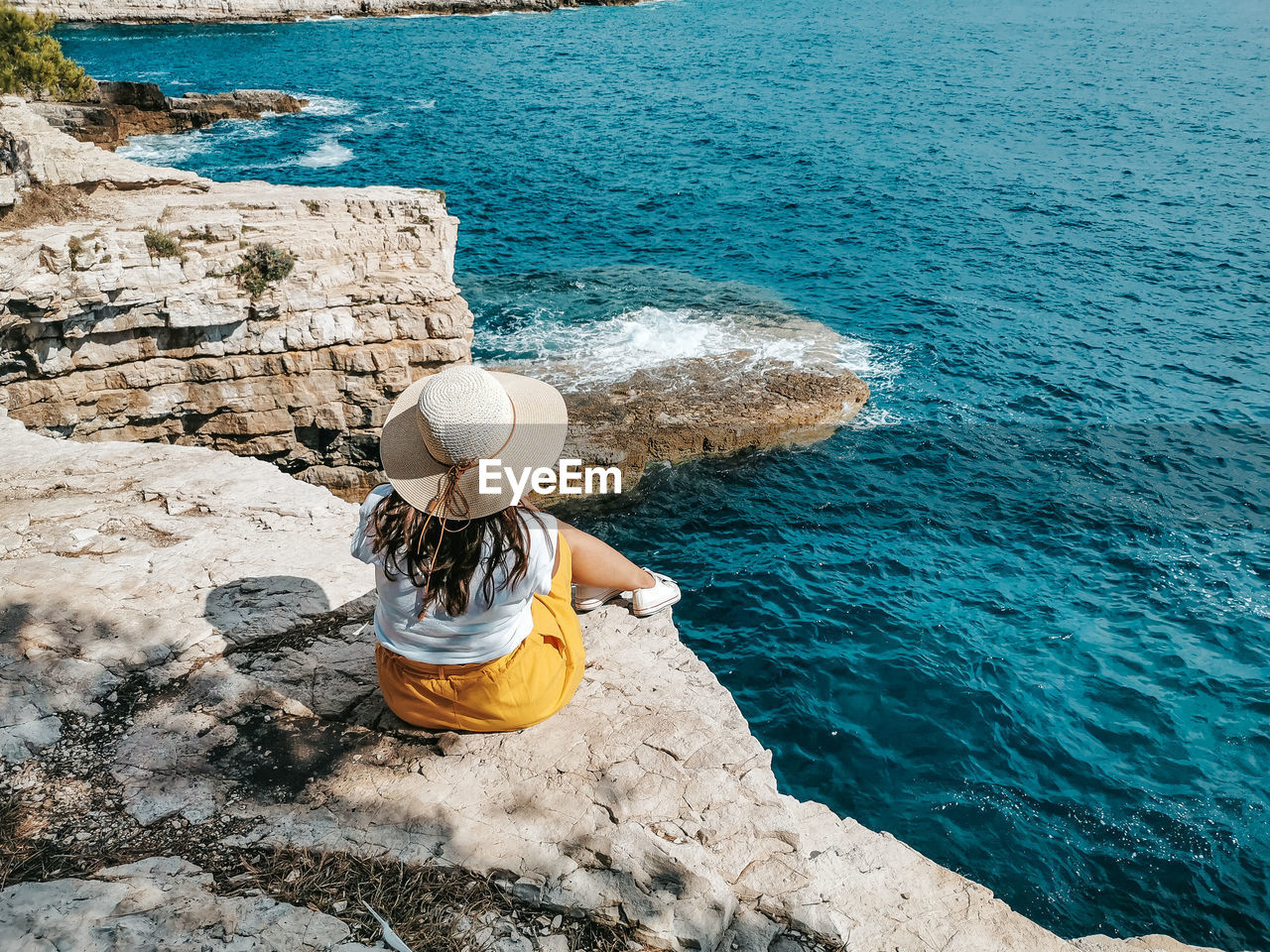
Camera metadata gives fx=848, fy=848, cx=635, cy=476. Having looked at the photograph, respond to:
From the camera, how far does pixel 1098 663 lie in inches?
396

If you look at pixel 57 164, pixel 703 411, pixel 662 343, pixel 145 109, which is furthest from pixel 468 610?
pixel 145 109

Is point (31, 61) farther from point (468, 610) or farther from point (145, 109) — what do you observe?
point (468, 610)

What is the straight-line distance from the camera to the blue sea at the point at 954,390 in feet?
27.7

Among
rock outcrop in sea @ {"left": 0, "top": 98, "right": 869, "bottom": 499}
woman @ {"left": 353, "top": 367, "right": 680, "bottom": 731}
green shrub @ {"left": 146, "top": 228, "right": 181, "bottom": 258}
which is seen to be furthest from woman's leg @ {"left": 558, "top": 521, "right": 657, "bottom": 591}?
green shrub @ {"left": 146, "top": 228, "right": 181, "bottom": 258}

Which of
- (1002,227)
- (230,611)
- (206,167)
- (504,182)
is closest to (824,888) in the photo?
(230,611)

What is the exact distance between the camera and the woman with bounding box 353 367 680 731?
11.9ft

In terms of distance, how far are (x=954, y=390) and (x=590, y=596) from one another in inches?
509

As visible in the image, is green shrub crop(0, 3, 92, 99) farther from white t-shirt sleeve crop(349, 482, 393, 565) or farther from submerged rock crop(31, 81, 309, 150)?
white t-shirt sleeve crop(349, 482, 393, 565)

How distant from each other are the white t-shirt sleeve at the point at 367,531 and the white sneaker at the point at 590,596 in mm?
1656

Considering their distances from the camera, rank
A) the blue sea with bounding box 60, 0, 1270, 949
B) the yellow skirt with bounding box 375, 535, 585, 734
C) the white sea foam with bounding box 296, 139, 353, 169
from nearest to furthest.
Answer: the yellow skirt with bounding box 375, 535, 585, 734 → the blue sea with bounding box 60, 0, 1270, 949 → the white sea foam with bounding box 296, 139, 353, 169

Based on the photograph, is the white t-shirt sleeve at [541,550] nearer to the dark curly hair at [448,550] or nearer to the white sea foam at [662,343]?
the dark curly hair at [448,550]

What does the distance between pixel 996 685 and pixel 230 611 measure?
813 centimetres

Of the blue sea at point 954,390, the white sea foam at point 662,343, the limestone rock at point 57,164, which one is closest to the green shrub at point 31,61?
the blue sea at point 954,390

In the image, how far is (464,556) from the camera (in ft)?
12.3
